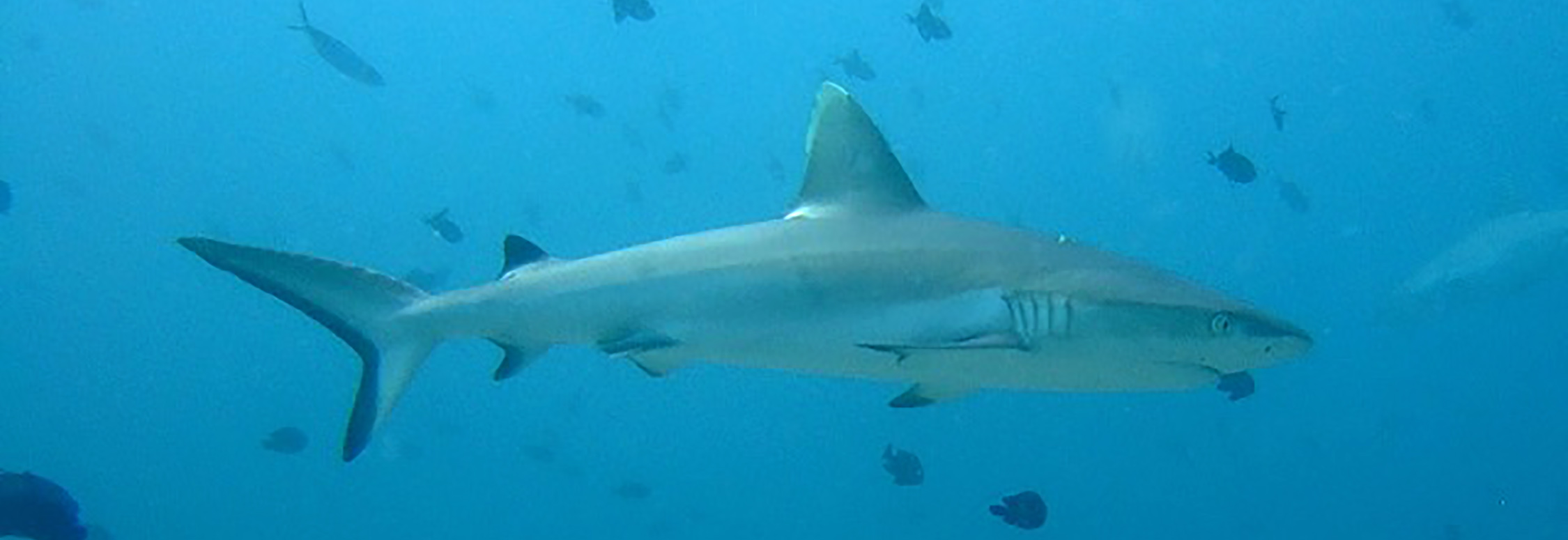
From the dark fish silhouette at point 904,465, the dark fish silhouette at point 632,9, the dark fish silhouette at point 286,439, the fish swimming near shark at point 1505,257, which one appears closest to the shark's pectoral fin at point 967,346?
the dark fish silhouette at point 904,465

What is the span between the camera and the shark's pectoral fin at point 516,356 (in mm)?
4148

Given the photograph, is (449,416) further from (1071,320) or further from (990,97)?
(1071,320)

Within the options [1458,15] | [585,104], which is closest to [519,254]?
[585,104]

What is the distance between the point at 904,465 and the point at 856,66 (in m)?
5.94

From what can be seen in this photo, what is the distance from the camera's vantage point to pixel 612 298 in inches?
157

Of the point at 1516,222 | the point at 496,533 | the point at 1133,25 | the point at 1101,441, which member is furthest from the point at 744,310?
the point at 1133,25

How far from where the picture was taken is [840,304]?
3.87 meters

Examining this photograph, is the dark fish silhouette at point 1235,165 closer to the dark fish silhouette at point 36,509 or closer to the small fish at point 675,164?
the small fish at point 675,164

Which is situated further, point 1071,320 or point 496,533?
point 496,533

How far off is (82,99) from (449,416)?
36286 mm

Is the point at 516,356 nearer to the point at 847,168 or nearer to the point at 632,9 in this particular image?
the point at 847,168

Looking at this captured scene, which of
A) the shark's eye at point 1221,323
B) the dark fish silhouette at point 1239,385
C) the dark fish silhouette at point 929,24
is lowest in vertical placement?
the shark's eye at point 1221,323

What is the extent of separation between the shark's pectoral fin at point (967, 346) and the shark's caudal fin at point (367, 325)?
1.41 metres

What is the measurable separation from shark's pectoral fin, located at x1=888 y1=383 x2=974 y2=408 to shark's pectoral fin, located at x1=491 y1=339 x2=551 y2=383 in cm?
103
